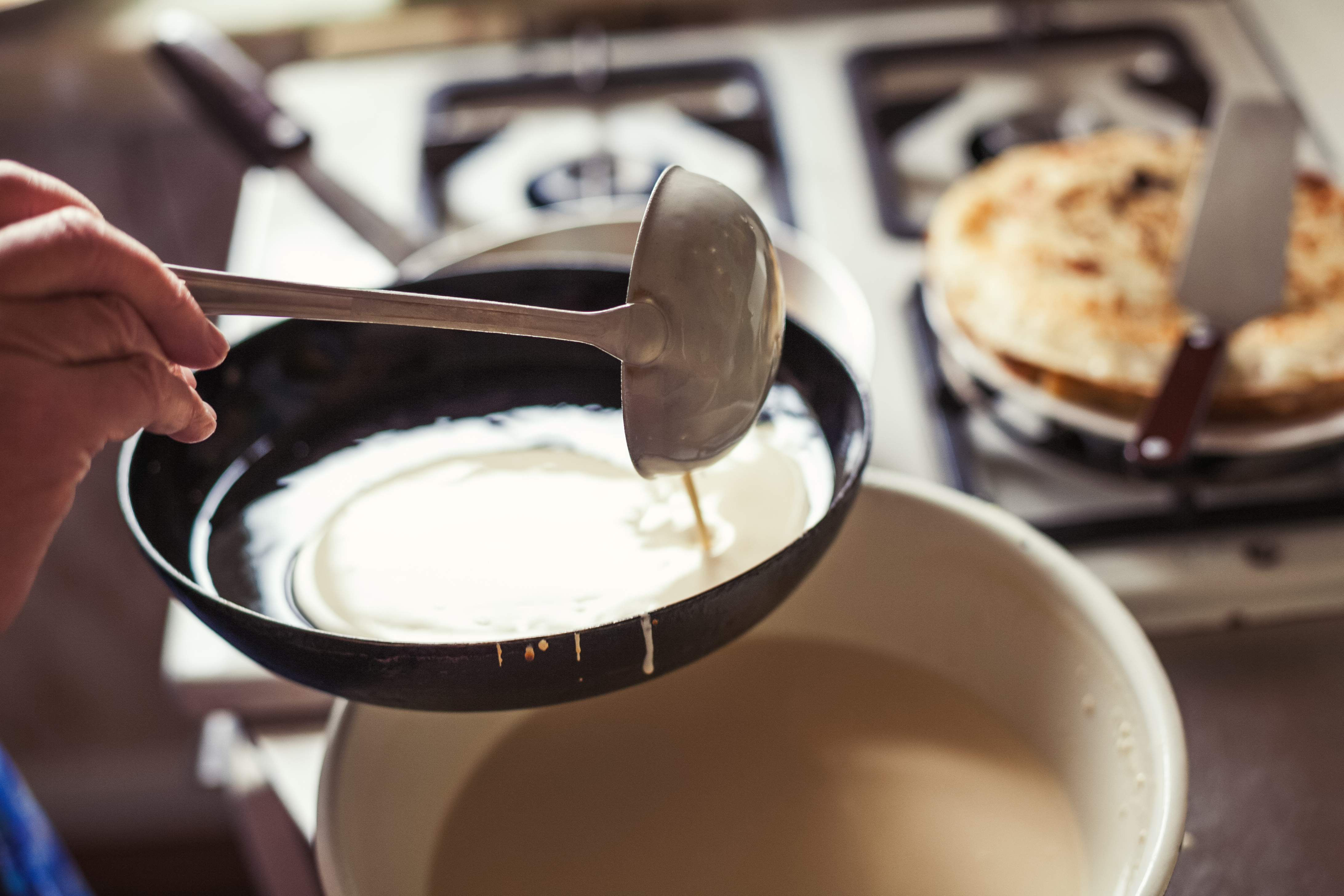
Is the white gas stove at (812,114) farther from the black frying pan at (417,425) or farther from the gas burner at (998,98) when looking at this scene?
the black frying pan at (417,425)

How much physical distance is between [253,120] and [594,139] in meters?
0.27

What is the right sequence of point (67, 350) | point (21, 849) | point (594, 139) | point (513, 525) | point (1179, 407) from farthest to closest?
point (594, 139) < point (21, 849) < point (1179, 407) < point (513, 525) < point (67, 350)

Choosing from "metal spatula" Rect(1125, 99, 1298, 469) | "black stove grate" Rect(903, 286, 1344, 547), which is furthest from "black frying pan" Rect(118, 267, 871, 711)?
"metal spatula" Rect(1125, 99, 1298, 469)

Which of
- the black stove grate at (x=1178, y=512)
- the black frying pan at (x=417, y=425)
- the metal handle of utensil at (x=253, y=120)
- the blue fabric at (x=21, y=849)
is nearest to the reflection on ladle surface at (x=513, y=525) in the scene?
the black frying pan at (x=417, y=425)

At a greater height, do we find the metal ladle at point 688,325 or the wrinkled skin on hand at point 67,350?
the wrinkled skin on hand at point 67,350

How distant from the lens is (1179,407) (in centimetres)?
58

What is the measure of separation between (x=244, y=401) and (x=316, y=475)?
45mm

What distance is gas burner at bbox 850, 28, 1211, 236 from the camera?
0.87m

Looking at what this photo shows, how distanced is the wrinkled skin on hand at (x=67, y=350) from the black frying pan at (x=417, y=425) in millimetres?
43

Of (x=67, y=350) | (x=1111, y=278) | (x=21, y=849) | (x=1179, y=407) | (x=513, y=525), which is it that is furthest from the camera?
(x=21, y=849)

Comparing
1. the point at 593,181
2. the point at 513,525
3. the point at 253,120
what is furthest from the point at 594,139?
the point at 513,525

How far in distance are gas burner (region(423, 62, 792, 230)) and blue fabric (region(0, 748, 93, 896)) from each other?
0.53 metres

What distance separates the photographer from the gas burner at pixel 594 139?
2.78 feet

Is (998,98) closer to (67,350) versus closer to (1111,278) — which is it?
(1111,278)
